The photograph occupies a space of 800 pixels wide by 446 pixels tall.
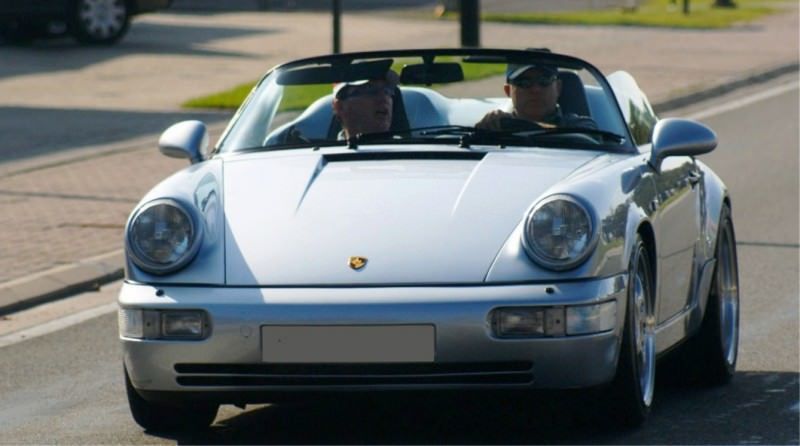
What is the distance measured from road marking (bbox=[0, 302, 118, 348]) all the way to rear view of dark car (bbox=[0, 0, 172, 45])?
1673cm

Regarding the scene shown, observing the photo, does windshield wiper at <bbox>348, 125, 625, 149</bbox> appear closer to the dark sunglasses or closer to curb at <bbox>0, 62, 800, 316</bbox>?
the dark sunglasses

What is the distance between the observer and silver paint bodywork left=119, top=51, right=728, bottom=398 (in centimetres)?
627

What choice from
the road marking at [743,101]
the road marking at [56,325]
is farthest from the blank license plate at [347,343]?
the road marking at [743,101]

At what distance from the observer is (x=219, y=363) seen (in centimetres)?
633

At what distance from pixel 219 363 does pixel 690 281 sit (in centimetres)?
206

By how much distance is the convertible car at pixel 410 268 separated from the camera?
6.27 m

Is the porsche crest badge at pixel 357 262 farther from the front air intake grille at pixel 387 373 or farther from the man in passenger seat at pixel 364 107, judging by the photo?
the man in passenger seat at pixel 364 107

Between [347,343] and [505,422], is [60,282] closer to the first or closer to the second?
[505,422]

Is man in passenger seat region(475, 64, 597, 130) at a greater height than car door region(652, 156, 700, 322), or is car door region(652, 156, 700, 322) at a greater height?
man in passenger seat region(475, 64, 597, 130)

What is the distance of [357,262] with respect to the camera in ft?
21.1

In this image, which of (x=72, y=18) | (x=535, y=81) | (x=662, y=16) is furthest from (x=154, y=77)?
(x=535, y=81)

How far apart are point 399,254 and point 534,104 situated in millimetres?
1418

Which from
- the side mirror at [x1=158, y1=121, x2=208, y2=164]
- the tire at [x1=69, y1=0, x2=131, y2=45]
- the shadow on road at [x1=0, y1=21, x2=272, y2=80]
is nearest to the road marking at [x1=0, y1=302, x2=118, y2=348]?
the side mirror at [x1=158, y1=121, x2=208, y2=164]

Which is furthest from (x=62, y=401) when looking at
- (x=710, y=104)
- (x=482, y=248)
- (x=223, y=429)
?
(x=710, y=104)
